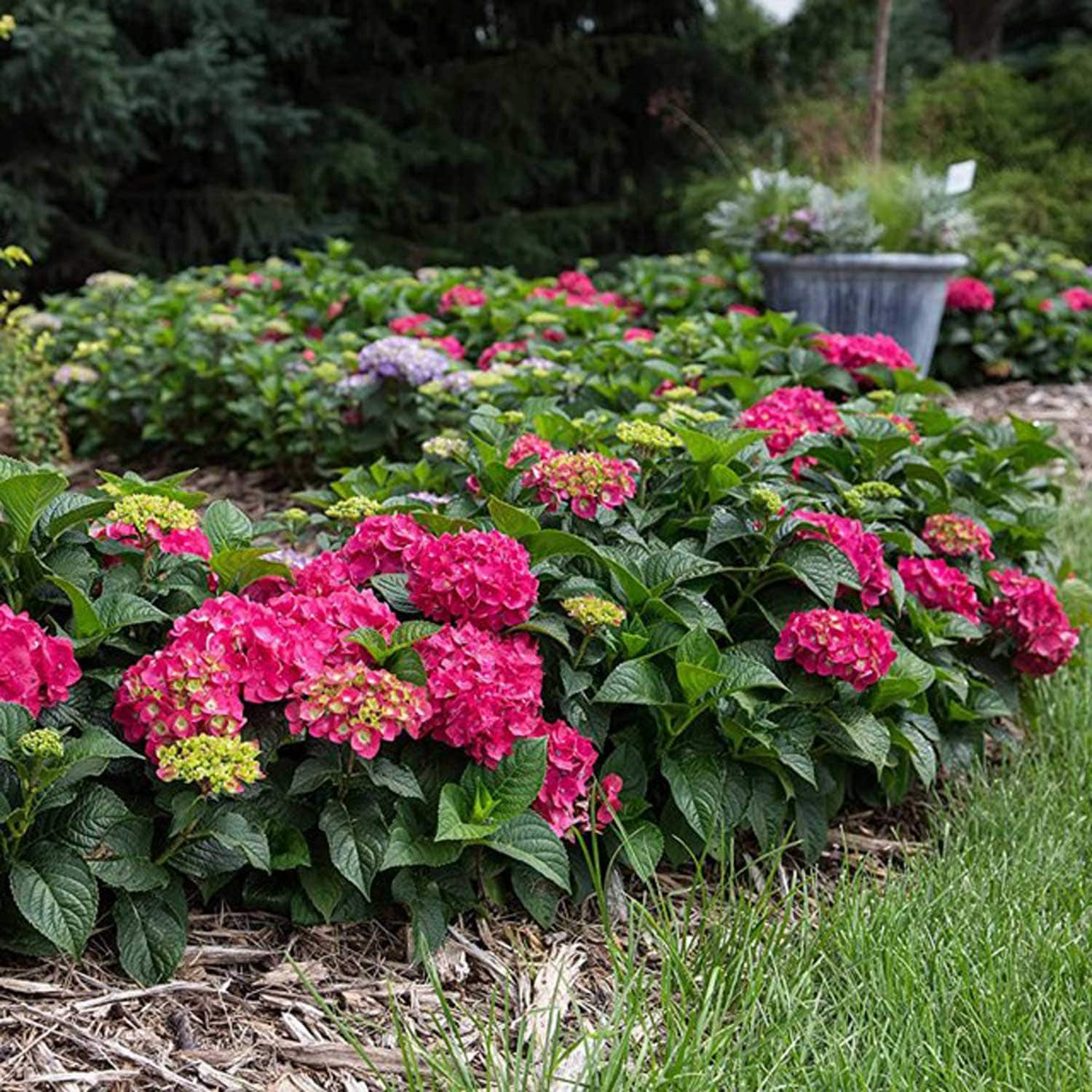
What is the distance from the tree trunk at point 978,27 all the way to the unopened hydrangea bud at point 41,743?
14.2 metres

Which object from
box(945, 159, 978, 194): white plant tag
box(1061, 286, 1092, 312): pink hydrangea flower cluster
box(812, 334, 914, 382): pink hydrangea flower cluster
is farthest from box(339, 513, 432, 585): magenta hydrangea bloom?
box(1061, 286, 1092, 312): pink hydrangea flower cluster

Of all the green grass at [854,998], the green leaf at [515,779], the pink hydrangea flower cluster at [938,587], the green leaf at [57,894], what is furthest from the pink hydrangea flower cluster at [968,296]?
the green leaf at [57,894]

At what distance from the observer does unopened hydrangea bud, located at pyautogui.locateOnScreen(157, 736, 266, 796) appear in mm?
1473

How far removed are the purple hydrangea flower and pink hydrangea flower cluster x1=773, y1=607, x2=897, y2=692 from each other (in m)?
1.71

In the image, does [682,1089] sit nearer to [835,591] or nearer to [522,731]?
[522,731]

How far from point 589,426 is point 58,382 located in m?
2.25

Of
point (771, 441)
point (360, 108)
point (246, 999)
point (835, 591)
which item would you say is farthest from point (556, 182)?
point (246, 999)

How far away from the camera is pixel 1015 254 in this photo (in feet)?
20.1

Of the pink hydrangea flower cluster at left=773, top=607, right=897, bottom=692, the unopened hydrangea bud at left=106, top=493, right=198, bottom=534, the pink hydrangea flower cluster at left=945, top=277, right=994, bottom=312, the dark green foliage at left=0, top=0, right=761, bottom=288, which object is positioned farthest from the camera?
the dark green foliage at left=0, top=0, right=761, bottom=288

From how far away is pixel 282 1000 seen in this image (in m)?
1.63

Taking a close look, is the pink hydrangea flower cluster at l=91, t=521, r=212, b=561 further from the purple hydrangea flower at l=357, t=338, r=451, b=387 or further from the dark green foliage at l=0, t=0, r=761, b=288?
the dark green foliage at l=0, t=0, r=761, b=288

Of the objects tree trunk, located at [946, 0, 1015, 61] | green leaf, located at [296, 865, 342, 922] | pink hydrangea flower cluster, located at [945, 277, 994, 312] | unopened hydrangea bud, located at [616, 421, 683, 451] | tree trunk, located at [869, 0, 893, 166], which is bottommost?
green leaf, located at [296, 865, 342, 922]

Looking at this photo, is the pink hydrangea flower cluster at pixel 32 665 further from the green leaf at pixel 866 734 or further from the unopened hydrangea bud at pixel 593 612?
the green leaf at pixel 866 734

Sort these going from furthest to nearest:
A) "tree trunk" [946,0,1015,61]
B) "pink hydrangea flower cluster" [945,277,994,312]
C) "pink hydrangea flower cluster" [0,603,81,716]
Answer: "tree trunk" [946,0,1015,61]
"pink hydrangea flower cluster" [945,277,994,312]
"pink hydrangea flower cluster" [0,603,81,716]
